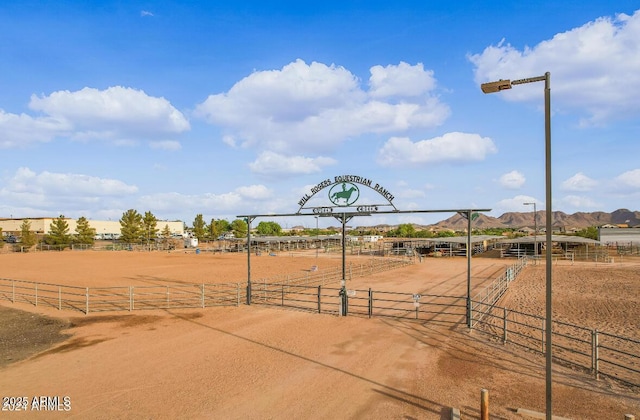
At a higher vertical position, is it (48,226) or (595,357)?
(48,226)

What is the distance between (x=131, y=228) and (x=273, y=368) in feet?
267

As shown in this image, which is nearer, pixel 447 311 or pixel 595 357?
pixel 595 357

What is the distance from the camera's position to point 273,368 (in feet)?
34.7

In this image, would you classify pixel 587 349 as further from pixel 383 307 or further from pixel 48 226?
pixel 48 226

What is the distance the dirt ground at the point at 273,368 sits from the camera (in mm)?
8234

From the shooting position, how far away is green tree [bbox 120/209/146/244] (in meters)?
82.2

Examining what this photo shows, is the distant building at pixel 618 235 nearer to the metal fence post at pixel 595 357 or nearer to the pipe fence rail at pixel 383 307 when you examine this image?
the pipe fence rail at pixel 383 307

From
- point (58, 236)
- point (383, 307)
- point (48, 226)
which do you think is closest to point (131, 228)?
point (58, 236)

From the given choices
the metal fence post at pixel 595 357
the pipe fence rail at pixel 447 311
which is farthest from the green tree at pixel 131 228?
the metal fence post at pixel 595 357

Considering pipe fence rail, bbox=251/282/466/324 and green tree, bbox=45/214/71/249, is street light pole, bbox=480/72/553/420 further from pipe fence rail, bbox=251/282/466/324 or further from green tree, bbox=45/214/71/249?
green tree, bbox=45/214/71/249

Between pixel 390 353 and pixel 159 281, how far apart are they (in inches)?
928

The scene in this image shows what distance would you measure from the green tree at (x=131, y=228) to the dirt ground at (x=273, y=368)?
6871 cm

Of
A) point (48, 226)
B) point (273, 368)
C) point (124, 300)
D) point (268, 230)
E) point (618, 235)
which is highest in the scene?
point (48, 226)

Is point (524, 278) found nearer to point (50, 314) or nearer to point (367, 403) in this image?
point (367, 403)
